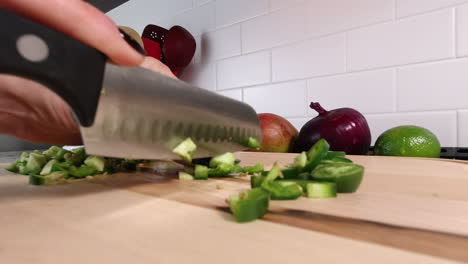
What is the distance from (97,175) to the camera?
75cm

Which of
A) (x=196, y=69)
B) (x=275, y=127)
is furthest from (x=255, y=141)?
(x=196, y=69)

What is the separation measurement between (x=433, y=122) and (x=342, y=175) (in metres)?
0.86

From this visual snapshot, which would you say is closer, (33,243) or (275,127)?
(33,243)

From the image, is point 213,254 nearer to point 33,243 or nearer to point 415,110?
point 33,243

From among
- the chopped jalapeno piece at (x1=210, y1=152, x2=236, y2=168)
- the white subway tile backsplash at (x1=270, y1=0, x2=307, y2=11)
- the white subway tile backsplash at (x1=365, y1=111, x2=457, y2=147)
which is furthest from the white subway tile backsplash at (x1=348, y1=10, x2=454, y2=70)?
the chopped jalapeno piece at (x1=210, y1=152, x2=236, y2=168)

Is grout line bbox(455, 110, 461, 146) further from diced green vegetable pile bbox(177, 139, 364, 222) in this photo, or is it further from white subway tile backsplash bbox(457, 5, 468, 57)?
diced green vegetable pile bbox(177, 139, 364, 222)

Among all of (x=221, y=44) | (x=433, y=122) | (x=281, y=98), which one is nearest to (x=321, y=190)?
(x=433, y=122)

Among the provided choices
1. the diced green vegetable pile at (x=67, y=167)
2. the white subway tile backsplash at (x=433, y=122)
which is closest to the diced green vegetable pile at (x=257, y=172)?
the diced green vegetable pile at (x=67, y=167)

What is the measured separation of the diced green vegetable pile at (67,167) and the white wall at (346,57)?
899mm

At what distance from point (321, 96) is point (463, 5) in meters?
0.57

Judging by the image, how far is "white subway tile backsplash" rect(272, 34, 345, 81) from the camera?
4.59ft

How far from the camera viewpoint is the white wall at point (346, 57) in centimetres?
115

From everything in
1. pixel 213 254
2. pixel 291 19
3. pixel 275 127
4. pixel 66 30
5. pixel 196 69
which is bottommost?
pixel 213 254

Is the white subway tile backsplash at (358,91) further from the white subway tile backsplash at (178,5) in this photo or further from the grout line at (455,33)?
the white subway tile backsplash at (178,5)
